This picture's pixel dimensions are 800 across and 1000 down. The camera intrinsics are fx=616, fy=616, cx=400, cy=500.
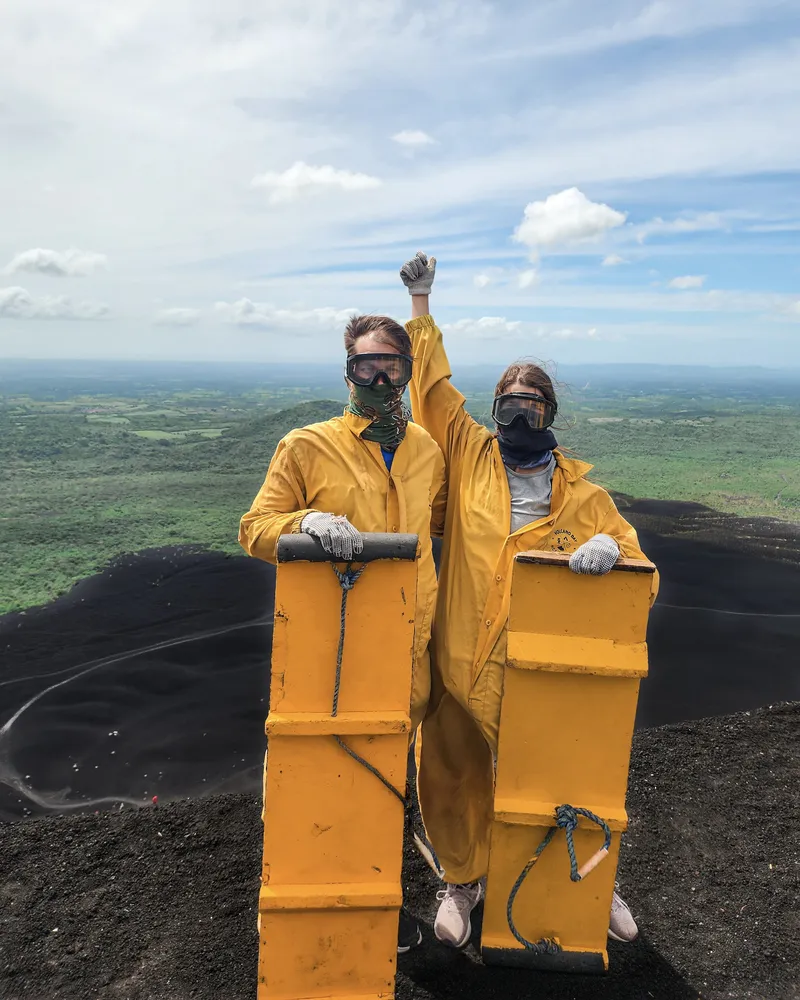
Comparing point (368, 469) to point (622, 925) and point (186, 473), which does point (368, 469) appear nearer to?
point (622, 925)

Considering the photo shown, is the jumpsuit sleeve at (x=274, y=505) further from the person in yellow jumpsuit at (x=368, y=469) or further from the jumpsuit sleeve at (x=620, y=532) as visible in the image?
the jumpsuit sleeve at (x=620, y=532)

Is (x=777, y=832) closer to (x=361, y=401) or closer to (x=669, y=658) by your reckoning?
(x=669, y=658)

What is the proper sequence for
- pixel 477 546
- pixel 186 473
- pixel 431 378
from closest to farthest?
pixel 477 546
pixel 431 378
pixel 186 473

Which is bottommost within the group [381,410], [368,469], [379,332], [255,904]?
[255,904]

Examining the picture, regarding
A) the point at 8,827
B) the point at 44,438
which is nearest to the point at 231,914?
the point at 8,827

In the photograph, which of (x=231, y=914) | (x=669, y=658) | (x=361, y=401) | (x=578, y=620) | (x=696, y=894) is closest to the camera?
(x=578, y=620)

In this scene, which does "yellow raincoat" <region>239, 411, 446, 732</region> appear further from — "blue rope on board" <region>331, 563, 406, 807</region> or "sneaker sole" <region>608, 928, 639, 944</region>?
"sneaker sole" <region>608, 928, 639, 944</region>

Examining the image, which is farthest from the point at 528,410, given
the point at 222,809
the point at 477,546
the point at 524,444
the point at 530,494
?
the point at 222,809
